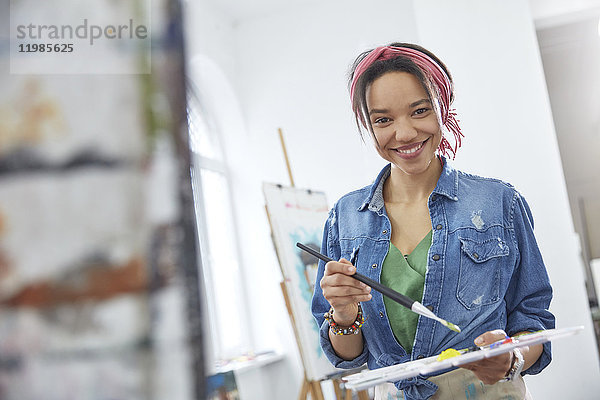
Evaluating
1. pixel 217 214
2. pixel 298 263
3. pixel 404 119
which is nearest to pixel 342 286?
pixel 404 119

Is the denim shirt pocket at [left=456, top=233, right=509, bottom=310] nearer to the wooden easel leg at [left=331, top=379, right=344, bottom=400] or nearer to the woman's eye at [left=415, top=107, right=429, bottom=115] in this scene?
the woman's eye at [left=415, top=107, right=429, bottom=115]

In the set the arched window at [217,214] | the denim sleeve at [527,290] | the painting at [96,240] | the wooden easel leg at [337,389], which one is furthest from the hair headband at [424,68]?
the arched window at [217,214]

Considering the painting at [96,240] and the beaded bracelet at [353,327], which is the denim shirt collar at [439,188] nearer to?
the beaded bracelet at [353,327]

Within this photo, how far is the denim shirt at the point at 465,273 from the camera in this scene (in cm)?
116

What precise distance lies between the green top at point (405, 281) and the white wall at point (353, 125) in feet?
7.03

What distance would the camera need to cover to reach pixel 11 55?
239 millimetres

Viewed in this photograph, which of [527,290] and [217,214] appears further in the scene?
[217,214]

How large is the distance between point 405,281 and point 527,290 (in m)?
0.24

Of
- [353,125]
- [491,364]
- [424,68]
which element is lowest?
[491,364]

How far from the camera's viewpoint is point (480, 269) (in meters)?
1.18

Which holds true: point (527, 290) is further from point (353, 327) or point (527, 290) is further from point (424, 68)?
point (424, 68)

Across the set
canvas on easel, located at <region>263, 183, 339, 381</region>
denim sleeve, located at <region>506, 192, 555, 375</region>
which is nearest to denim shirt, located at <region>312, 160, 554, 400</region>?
denim sleeve, located at <region>506, 192, 555, 375</region>

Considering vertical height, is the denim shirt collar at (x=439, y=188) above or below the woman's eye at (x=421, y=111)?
below

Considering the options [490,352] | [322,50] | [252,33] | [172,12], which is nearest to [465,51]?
[322,50]
